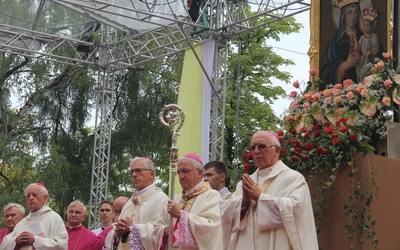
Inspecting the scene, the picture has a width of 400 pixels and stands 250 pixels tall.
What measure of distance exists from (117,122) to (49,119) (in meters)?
2.27

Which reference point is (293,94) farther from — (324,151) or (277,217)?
(277,217)

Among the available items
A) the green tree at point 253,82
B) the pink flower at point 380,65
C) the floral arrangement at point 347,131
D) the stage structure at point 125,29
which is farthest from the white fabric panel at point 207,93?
the green tree at point 253,82

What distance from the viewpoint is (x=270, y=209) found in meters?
6.95

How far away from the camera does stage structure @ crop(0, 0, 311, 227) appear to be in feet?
54.0

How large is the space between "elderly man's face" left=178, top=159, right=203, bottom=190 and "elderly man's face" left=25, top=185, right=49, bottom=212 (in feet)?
8.72

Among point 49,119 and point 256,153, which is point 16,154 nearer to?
point 49,119

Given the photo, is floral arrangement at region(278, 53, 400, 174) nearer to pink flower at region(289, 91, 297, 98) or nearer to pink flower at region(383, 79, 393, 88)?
pink flower at region(383, 79, 393, 88)

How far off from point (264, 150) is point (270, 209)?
0.58m

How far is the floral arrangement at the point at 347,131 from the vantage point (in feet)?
25.1

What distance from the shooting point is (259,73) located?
28844 millimetres

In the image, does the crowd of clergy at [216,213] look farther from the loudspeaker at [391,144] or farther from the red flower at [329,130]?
the loudspeaker at [391,144]

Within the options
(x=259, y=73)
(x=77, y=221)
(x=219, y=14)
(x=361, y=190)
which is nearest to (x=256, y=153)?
(x=361, y=190)

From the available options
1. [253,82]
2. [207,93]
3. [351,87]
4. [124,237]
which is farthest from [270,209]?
[253,82]

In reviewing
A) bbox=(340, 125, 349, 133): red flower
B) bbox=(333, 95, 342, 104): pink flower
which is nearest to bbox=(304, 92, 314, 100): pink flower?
bbox=(333, 95, 342, 104): pink flower
